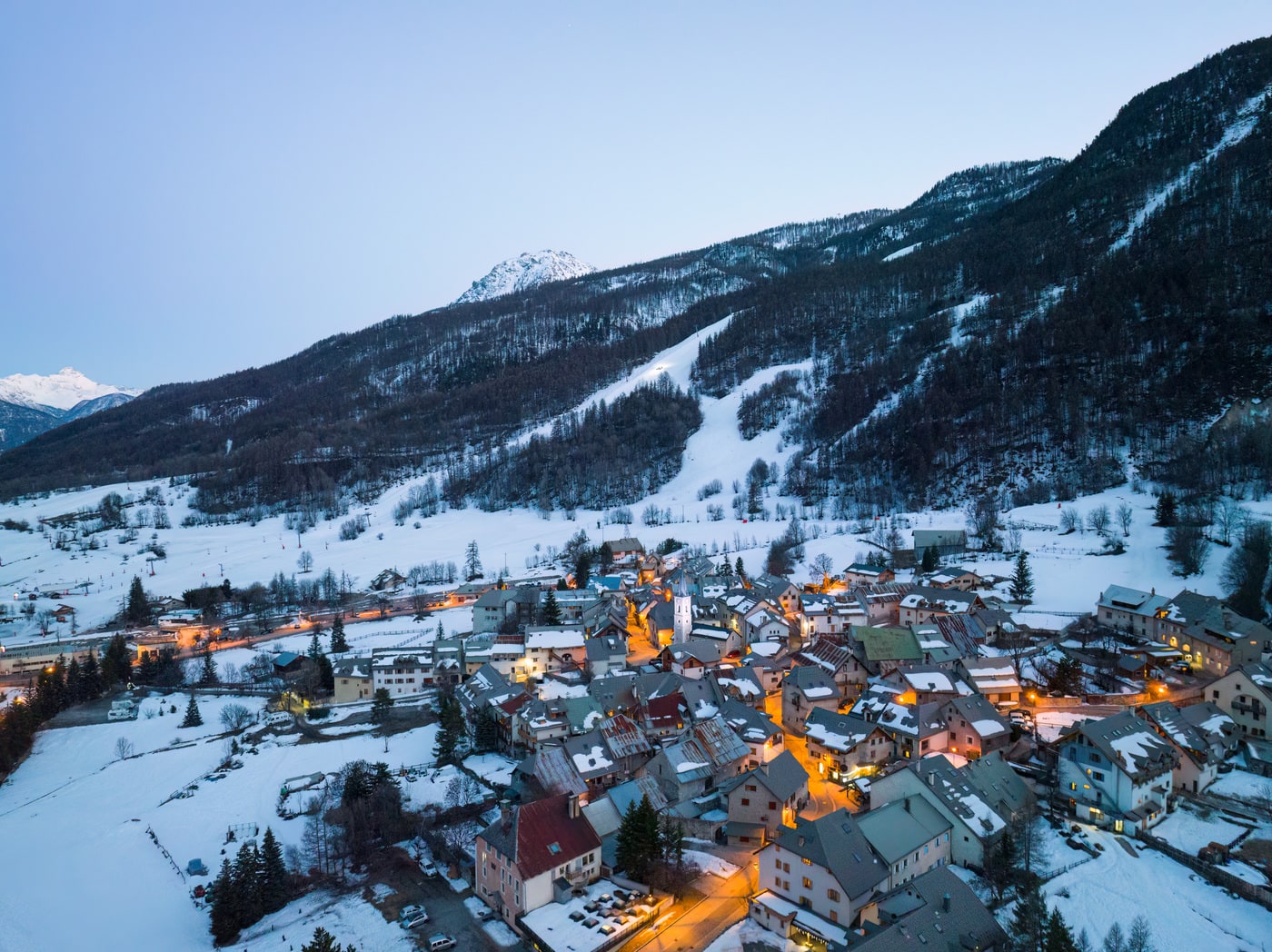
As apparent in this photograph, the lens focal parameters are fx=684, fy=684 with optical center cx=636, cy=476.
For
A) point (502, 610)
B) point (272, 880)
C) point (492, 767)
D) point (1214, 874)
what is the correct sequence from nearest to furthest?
point (1214, 874)
point (272, 880)
point (492, 767)
point (502, 610)

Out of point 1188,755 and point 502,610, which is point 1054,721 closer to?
point 1188,755

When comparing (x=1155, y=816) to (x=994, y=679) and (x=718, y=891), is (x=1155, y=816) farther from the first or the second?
(x=718, y=891)

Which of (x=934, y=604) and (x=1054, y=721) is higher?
(x=934, y=604)

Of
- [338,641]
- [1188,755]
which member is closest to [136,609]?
[338,641]

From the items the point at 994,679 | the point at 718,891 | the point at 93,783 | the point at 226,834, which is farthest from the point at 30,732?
the point at 994,679

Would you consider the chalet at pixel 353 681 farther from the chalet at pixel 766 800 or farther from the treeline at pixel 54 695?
the chalet at pixel 766 800
